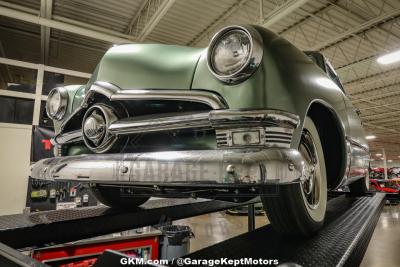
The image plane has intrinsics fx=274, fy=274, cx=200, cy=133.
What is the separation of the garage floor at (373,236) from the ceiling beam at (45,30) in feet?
16.7

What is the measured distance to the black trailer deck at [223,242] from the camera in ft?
3.08

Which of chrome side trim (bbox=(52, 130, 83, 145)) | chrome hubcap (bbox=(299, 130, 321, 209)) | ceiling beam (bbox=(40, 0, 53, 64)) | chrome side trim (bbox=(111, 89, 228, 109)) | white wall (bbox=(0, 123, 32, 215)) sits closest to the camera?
chrome side trim (bbox=(111, 89, 228, 109))

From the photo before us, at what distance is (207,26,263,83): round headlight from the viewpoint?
1.01 m

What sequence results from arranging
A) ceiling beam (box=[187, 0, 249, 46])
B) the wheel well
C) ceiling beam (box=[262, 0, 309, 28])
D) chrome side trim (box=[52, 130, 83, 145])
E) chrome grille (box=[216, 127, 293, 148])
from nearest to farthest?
1. chrome grille (box=[216, 127, 293, 148])
2. chrome side trim (box=[52, 130, 83, 145])
3. the wheel well
4. ceiling beam (box=[262, 0, 309, 28])
5. ceiling beam (box=[187, 0, 249, 46])

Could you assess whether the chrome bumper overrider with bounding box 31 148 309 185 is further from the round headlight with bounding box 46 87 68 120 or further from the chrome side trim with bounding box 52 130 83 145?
the round headlight with bounding box 46 87 68 120

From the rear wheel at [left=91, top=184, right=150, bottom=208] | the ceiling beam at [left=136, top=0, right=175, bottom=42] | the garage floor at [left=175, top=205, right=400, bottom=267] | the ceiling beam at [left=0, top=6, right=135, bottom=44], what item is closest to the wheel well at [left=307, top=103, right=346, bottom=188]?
the rear wheel at [left=91, top=184, right=150, bottom=208]

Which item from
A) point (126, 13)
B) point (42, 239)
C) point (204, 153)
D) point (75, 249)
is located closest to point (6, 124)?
point (75, 249)

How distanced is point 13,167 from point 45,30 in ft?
14.6

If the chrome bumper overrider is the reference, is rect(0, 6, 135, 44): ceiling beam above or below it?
above

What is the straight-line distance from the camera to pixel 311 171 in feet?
4.57

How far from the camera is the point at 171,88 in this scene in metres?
1.19

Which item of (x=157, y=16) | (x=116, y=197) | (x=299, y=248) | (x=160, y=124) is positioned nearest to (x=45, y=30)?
(x=157, y=16)

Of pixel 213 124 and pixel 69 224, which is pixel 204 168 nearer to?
pixel 213 124

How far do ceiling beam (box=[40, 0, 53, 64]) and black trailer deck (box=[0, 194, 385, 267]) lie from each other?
194 inches
